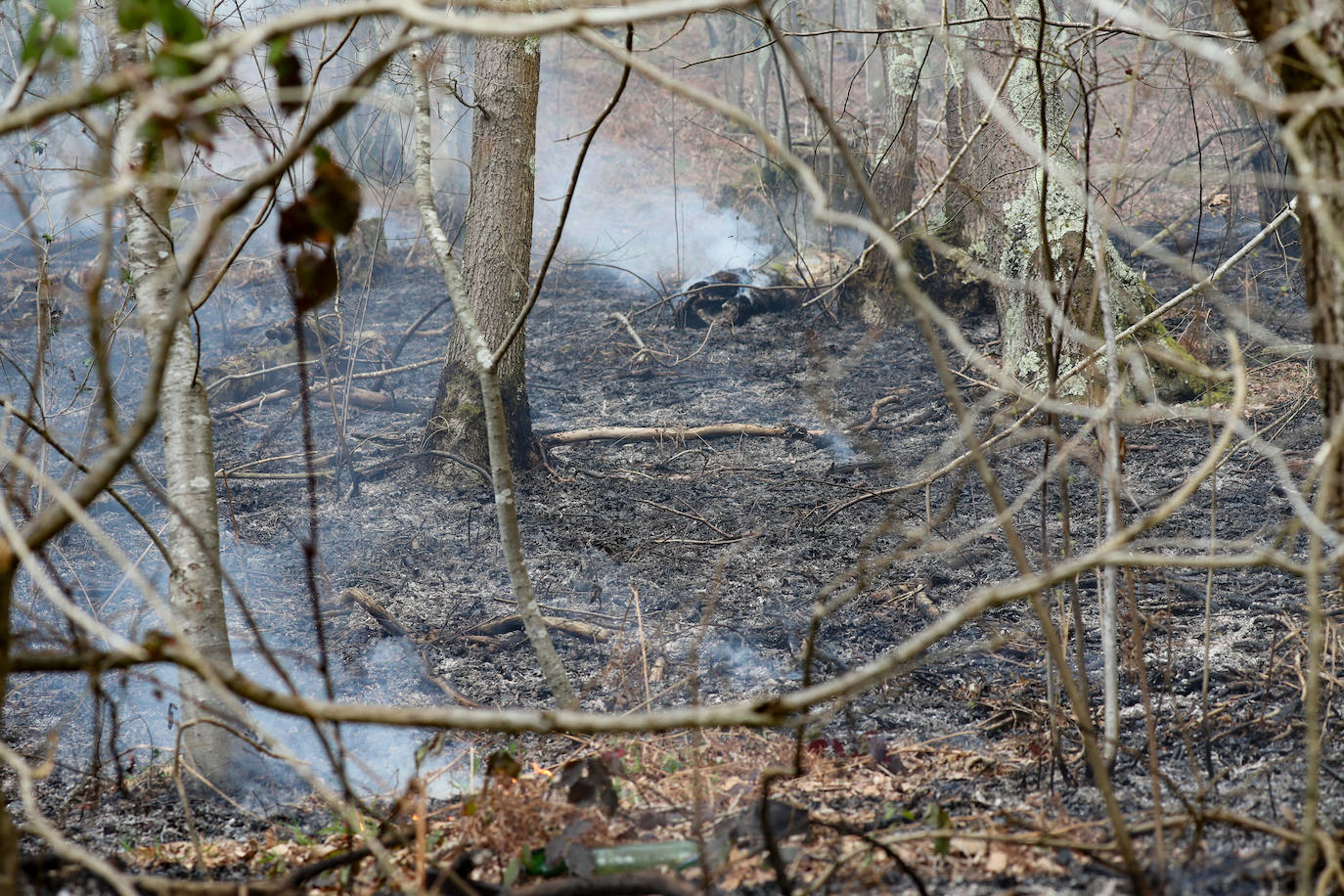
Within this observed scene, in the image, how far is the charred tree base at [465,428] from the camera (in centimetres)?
605

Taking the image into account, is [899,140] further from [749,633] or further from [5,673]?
[5,673]

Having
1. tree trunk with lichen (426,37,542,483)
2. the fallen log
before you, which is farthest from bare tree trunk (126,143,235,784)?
the fallen log

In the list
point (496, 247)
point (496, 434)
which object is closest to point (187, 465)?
point (496, 434)

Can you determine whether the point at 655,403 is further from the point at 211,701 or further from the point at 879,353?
the point at 211,701

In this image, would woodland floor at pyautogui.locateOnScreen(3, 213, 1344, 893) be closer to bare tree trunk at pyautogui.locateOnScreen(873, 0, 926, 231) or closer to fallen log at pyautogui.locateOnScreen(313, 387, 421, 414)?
fallen log at pyautogui.locateOnScreen(313, 387, 421, 414)

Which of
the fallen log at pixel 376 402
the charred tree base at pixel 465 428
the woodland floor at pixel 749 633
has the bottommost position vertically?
the woodland floor at pixel 749 633

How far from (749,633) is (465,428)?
9.81 ft

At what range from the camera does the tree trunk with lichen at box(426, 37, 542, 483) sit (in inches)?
226

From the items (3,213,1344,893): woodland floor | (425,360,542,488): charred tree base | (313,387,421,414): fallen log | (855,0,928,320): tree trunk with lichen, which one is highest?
(855,0,928,320): tree trunk with lichen

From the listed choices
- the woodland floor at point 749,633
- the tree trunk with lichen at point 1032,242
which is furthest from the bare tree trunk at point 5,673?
the tree trunk with lichen at point 1032,242

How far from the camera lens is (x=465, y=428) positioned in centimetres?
609

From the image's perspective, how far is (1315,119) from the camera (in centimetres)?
146

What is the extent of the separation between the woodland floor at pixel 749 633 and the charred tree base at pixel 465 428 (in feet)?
0.58

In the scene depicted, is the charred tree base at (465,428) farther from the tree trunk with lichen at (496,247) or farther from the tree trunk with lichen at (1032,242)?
the tree trunk with lichen at (1032,242)
